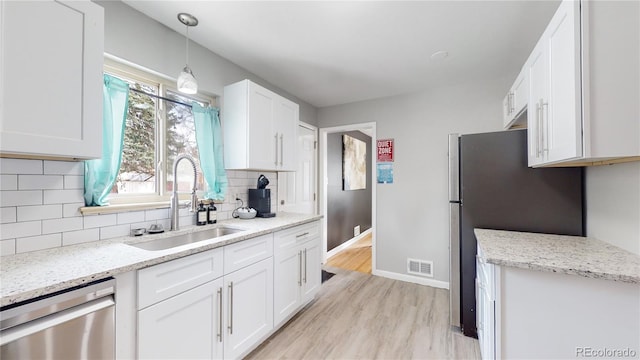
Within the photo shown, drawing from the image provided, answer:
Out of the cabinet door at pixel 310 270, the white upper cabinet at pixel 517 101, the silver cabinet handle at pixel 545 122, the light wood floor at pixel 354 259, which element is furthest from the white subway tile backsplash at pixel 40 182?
the light wood floor at pixel 354 259

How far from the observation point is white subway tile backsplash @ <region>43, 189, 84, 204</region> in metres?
1.27

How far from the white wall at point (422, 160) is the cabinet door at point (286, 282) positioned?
1.48 m

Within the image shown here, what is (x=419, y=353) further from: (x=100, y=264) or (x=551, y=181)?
(x=100, y=264)

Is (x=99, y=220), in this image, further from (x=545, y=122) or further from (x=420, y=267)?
(x=420, y=267)

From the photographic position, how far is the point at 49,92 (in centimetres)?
104

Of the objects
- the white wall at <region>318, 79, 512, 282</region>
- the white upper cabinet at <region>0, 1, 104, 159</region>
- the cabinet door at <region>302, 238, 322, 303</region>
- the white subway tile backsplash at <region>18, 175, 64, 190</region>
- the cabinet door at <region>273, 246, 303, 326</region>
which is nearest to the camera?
the white upper cabinet at <region>0, 1, 104, 159</region>

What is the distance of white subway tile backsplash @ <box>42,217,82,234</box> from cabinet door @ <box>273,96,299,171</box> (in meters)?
1.49

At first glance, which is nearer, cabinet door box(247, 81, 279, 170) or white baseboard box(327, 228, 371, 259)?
cabinet door box(247, 81, 279, 170)

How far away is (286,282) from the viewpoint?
2.03 metres

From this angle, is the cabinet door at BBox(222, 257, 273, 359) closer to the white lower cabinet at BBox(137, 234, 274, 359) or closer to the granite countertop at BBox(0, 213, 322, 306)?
the white lower cabinet at BBox(137, 234, 274, 359)

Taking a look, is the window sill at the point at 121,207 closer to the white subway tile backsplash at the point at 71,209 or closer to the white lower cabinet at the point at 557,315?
the white subway tile backsplash at the point at 71,209

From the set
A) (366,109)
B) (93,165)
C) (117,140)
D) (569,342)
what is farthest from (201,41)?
(569,342)

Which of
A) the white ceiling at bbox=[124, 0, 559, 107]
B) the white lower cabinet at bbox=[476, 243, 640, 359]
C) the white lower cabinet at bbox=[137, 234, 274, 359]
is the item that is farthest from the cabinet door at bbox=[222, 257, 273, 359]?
the white ceiling at bbox=[124, 0, 559, 107]

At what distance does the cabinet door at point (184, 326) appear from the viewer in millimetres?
1142
